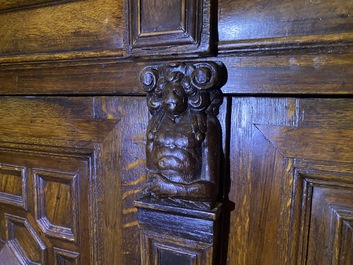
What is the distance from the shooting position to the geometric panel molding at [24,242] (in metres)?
0.71

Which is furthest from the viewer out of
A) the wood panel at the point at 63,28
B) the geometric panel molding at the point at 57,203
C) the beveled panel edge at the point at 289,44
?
the geometric panel molding at the point at 57,203

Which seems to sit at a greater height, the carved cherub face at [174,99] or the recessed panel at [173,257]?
the carved cherub face at [174,99]

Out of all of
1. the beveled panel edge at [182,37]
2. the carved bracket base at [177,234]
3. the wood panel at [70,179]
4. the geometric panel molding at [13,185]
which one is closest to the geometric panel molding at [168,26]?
the beveled panel edge at [182,37]

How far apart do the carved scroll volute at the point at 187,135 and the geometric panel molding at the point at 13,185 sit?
0.41 meters

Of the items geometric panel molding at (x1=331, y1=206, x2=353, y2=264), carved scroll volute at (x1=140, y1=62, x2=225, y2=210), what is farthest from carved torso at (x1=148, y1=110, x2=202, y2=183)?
geometric panel molding at (x1=331, y1=206, x2=353, y2=264)

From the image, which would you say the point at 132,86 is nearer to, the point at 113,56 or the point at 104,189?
the point at 113,56

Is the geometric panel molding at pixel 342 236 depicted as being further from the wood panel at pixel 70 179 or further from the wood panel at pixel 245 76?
the wood panel at pixel 70 179

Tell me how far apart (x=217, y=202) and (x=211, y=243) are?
68mm

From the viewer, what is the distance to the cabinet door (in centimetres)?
44

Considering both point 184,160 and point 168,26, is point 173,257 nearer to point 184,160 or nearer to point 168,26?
point 184,160

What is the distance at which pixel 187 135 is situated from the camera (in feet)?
1.52

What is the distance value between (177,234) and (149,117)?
22 cm

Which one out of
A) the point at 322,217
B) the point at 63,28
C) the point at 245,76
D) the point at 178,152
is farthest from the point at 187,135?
the point at 63,28

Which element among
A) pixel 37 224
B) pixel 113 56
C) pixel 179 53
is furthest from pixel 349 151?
pixel 37 224
